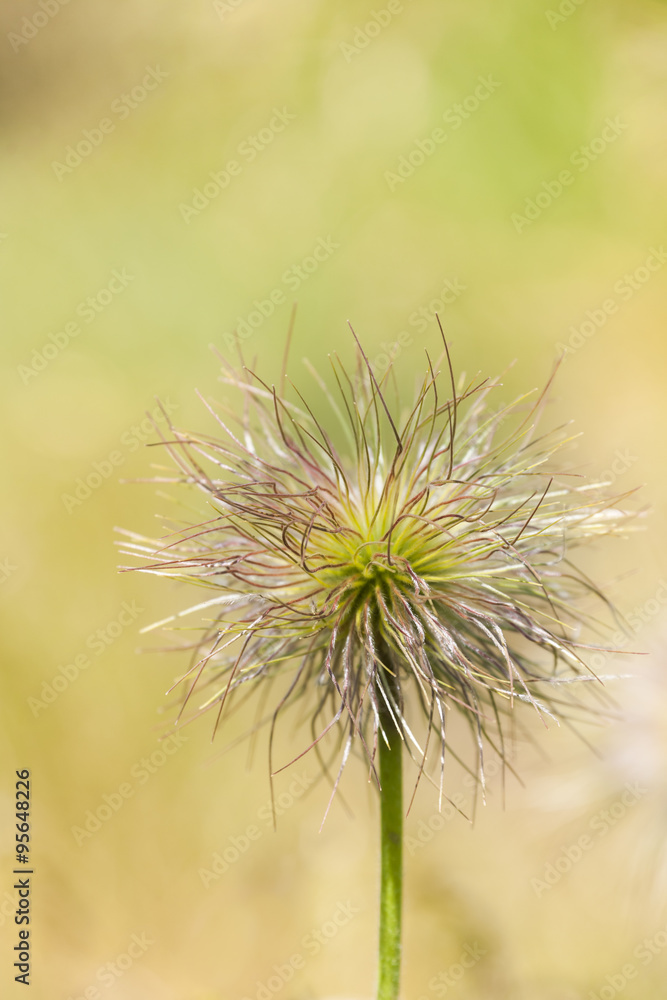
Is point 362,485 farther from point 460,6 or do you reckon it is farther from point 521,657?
point 460,6

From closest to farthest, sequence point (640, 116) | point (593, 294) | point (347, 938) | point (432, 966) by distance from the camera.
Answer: point (432, 966)
point (347, 938)
point (640, 116)
point (593, 294)

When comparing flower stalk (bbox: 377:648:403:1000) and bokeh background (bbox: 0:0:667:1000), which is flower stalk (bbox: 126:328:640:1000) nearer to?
flower stalk (bbox: 377:648:403:1000)

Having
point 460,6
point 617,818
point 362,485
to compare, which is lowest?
point 617,818

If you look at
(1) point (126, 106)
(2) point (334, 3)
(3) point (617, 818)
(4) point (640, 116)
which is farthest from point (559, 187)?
(3) point (617, 818)

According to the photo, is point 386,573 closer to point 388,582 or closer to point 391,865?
point 388,582

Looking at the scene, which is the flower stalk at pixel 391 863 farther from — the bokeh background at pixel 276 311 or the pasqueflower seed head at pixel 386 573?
the bokeh background at pixel 276 311

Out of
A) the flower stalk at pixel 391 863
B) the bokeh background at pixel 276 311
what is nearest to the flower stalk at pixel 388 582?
the flower stalk at pixel 391 863
